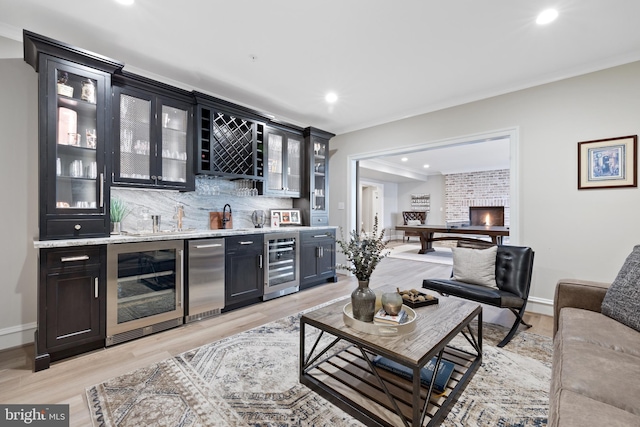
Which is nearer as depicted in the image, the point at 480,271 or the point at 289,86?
the point at 480,271

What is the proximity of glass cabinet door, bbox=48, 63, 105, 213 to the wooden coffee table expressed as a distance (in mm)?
2191

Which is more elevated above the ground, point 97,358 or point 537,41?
point 537,41

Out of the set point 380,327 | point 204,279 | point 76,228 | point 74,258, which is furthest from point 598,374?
point 76,228

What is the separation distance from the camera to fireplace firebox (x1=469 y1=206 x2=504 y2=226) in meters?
9.20

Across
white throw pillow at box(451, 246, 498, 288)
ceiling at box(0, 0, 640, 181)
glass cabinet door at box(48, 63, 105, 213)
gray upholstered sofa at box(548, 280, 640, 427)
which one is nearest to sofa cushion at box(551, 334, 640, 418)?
gray upholstered sofa at box(548, 280, 640, 427)

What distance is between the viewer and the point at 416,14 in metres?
2.17

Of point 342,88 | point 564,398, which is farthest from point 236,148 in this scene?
point 564,398

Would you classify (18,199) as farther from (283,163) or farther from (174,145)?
(283,163)

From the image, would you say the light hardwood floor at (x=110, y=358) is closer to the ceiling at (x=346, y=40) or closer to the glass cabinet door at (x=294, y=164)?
the glass cabinet door at (x=294, y=164)

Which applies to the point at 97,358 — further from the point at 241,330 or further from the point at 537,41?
the point at 537,41

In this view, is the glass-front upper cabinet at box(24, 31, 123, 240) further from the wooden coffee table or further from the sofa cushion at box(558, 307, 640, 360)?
the sofa cushion at box(558, 307, 640, 360)

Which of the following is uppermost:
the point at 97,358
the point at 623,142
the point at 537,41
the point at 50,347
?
the point at 537,41

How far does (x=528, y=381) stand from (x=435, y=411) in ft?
2.71

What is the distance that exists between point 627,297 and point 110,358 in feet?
12.0
